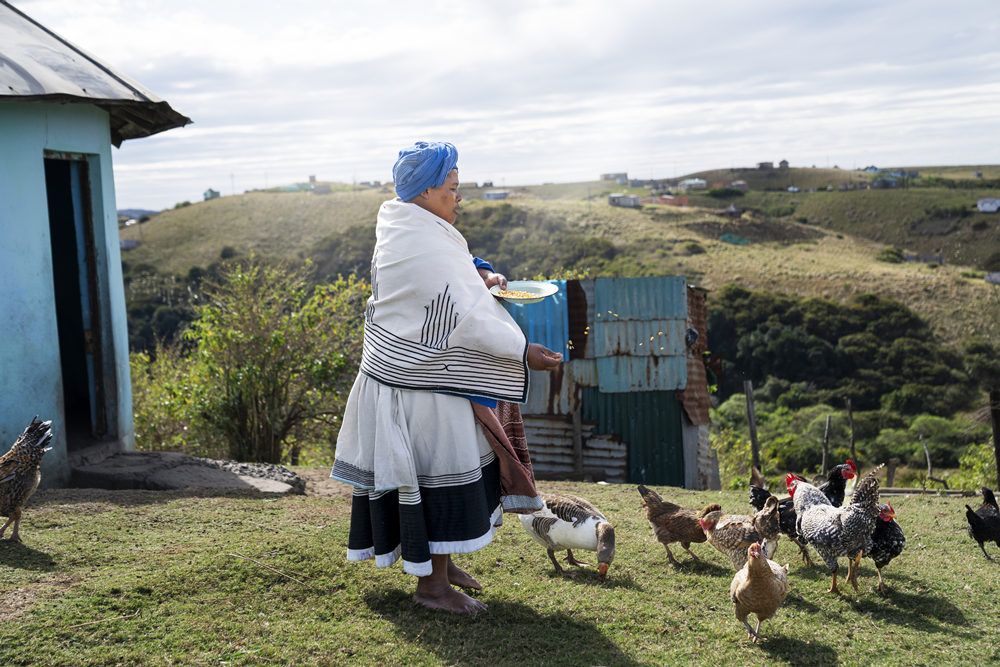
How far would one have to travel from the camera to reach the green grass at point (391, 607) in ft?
16.4

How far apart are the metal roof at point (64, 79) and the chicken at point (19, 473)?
3664 millimetres

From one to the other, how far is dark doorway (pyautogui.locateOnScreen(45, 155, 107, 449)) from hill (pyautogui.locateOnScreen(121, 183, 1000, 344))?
3427 cm

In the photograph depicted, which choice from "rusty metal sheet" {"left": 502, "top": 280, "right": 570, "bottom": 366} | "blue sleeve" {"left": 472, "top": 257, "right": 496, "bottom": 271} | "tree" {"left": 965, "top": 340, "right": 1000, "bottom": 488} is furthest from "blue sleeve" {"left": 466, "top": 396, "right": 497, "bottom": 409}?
"tree" {"left": 965, "top": 340, "right": 1000, "bottom": 488}

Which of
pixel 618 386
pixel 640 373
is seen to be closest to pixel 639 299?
pixel 640 373

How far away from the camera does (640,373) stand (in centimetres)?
1552

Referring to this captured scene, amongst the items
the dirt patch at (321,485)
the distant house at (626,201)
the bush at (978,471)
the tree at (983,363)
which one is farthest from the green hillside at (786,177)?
the dirt patch at (321,485)

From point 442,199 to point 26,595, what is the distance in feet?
11.0

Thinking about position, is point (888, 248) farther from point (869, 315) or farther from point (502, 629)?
point (502, 629)

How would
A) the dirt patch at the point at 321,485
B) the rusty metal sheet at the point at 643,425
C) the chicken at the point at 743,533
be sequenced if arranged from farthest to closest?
the rusty metal sheet at the point at 643,425
the dirt patch at the point at 321,485
the chicken at the point at 743,533

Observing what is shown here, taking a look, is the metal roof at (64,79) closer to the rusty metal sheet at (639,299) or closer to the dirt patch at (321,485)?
the dirt patch at (321,485)

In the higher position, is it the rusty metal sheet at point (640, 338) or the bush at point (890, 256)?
the rusty metal sheet at point (640, 338)

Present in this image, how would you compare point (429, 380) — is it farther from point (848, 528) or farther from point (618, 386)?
point (618, 386)

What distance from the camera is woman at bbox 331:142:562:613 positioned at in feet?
16.7

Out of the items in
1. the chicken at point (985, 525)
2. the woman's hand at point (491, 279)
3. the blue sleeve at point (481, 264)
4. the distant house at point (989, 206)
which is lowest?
the chicken at point (985, 525)
